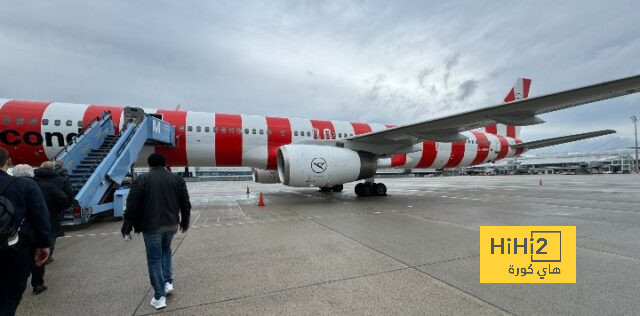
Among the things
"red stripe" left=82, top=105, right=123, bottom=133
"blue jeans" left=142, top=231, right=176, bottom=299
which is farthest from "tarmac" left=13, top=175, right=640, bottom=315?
"red stripe" left=82, top=105, right=123, bottom=133

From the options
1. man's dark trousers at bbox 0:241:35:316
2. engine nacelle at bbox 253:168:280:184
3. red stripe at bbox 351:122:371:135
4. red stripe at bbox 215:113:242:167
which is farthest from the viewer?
engine nacelle at bbox 253:168:280:184

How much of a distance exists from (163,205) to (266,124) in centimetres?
927

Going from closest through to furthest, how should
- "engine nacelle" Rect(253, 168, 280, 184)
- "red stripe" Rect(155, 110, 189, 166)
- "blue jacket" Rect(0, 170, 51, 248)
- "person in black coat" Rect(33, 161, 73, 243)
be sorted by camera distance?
"blue jacket" Rect(0, 170, 51, 248) → "person in black coat" Rect(33, 161, 73, 243) → "red stripe" Rect(155, 110, 189, 166) → "engine nacelle" Rect(253, 168, 280, 184)

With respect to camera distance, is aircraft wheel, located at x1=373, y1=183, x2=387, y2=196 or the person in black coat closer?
the person in black coat

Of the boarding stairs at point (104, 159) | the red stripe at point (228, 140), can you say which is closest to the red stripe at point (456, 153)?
the red stripe at point (228, 140)

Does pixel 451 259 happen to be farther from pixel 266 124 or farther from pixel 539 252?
pixel 266 124

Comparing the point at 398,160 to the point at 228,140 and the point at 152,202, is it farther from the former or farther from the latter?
the point at 152,202

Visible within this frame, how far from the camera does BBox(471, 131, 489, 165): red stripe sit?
52.5 ft

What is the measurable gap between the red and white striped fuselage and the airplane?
0.08 feet

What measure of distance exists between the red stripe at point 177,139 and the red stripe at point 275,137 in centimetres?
308

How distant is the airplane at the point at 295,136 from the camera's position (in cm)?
862

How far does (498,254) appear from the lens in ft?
13.3

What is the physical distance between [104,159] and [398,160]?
10953 mm

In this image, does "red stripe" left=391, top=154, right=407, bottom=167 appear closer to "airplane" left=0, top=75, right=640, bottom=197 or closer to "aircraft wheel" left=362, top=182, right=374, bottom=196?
"airplane" left=0, top=75, right=640, bottom=197
